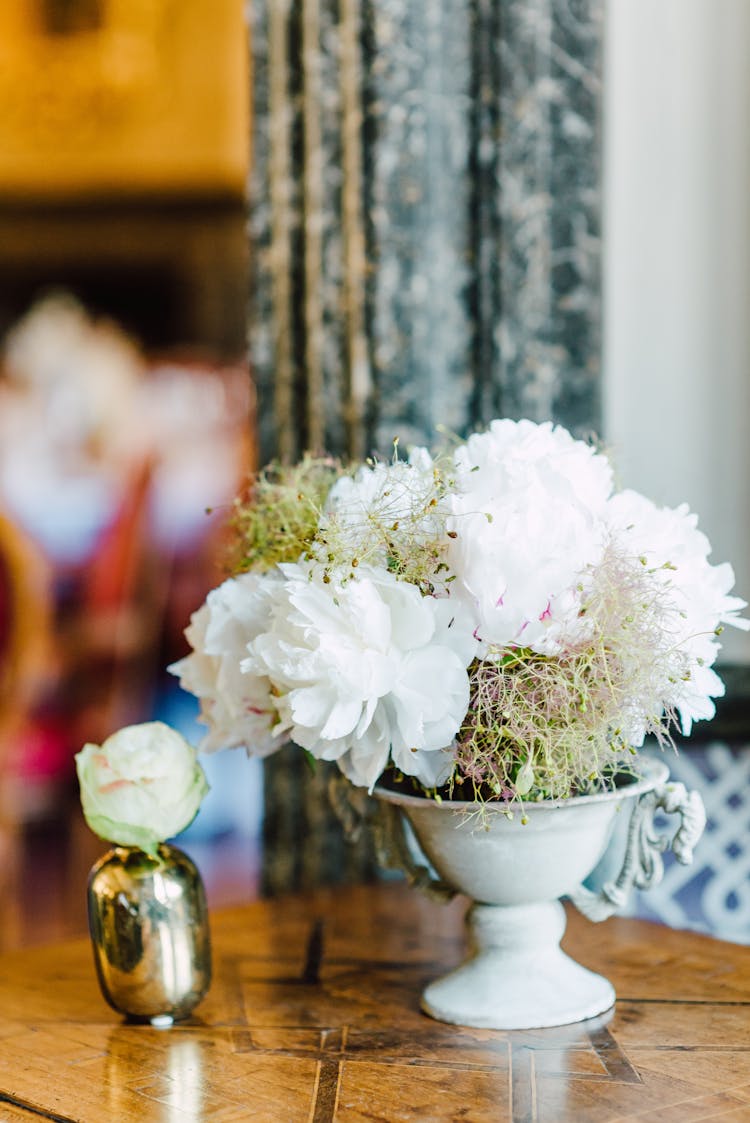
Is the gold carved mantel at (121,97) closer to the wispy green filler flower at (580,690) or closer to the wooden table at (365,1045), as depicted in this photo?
the wooden table at (365,1045)

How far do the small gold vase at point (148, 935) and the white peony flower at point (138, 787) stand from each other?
0.03 meters

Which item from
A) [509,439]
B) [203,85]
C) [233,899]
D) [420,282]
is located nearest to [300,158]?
[420,282]

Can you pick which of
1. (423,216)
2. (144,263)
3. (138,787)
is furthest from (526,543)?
(144,263)

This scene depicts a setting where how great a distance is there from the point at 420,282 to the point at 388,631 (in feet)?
3.73

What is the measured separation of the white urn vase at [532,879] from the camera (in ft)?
4.20

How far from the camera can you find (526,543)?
1.14m

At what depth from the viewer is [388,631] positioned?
114 centimetres

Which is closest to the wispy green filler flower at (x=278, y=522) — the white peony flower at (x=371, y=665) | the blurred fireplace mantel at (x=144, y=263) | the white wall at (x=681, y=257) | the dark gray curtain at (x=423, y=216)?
the white peony flower at (x=371, y=665)

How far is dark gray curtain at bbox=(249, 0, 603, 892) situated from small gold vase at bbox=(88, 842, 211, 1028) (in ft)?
3.18

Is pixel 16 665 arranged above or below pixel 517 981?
below

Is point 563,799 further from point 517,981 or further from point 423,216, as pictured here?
point 423,216

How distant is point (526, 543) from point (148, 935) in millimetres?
574

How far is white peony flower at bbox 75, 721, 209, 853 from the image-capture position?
1312 millimetres

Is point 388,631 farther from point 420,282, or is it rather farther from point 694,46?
point 694,46
